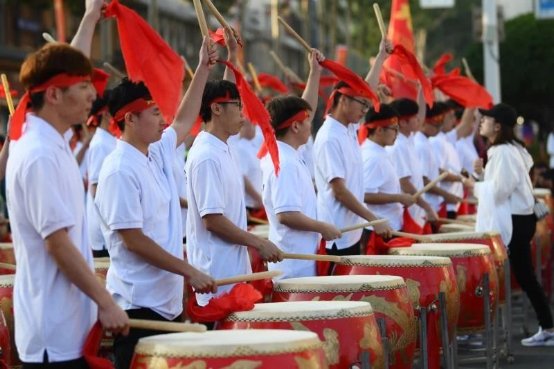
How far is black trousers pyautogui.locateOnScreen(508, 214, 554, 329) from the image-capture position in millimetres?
11805

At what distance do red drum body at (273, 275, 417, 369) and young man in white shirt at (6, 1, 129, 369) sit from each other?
1911 mm

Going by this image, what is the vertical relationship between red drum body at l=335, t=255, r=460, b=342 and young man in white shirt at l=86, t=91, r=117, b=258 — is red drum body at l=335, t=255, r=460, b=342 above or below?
below

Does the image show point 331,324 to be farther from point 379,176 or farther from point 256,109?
point 379,176

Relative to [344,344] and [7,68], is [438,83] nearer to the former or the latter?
[344,344]

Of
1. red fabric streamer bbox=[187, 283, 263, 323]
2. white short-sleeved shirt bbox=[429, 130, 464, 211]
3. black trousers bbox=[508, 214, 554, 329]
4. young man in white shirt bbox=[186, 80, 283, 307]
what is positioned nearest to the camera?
red fabric streamer bbox=[187, 283, 263, 323]

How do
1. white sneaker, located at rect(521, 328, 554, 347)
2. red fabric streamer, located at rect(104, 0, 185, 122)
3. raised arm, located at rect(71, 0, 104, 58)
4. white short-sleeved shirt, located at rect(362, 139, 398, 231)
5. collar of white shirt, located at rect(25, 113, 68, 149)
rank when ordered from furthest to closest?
white sneaker, located at rect(521, 328, 554, 347)
white short-sleeved shirt, located at rect(362, 139, 398, 231)
red fabric streamer, located at rect(104, 0, 185, 122)
raised arm, located at rect(71, 0, 104, 58)
collar of white shirt, located at rect(25, 113, 68, 149)

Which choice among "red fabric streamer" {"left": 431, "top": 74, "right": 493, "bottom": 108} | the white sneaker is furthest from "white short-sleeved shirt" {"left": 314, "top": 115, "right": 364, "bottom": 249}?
"red fabric streamer" {"left": 431, "top": 74, "right": 493, "bottom": 108}

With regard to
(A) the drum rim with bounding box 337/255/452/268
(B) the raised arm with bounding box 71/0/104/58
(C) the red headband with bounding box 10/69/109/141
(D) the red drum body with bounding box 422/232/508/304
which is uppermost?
(B) the raised arm with bounding box 71/0/104/58

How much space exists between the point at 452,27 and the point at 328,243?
4920 cm

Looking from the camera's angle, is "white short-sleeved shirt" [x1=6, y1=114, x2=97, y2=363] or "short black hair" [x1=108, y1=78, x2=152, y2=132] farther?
"short black hair" [x1=108, y1=78, x2=152, y2=132]

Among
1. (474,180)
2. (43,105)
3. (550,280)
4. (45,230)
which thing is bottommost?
(550,280)

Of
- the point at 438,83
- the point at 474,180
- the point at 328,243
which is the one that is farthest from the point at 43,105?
the point at 438,83

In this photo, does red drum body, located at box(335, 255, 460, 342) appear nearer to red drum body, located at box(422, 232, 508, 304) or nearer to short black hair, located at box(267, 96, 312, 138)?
short black hair, located at box(267, 96, 312, 138)

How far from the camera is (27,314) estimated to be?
5.27 metres
